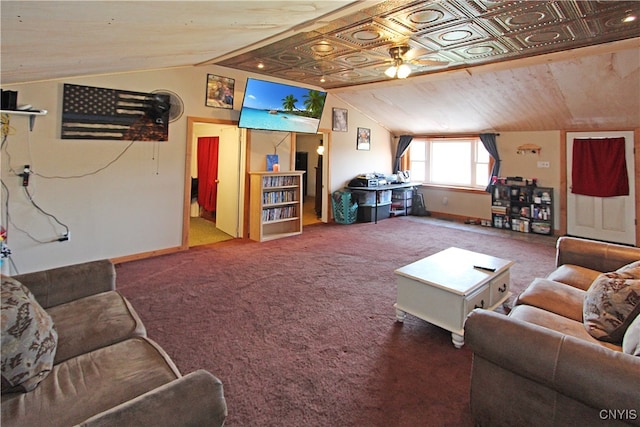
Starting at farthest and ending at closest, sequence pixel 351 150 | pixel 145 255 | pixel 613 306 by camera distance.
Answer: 1. pixel 351 150
2. pixel 145 255
3. pixel 613 306

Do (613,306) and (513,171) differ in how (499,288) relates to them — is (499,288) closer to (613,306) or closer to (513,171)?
(613,306)

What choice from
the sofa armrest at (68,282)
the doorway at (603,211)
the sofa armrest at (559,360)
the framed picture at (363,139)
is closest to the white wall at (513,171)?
the doorway at (603,211)

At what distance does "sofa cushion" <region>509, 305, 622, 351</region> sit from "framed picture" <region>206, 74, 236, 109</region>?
4822 mm

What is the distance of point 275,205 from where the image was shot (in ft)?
19.5

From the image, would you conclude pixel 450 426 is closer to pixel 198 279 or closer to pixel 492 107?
pixel 198 279

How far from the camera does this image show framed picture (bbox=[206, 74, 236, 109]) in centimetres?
516

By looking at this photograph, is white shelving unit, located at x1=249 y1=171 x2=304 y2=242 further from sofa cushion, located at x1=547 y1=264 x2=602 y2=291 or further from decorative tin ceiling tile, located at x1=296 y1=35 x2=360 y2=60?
sofa cushion, located at x1=547 y1=264 x2=602 y2=291

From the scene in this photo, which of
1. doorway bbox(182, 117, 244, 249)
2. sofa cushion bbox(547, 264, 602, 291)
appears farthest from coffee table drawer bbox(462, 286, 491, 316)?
doorway bbox(182, 117, 244, 249)

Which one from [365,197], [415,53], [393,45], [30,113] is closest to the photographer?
[30,113]

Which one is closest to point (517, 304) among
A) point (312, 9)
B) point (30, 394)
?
point (312, 9)

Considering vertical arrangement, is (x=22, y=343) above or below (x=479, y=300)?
above

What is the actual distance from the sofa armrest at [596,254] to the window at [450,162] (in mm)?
4770

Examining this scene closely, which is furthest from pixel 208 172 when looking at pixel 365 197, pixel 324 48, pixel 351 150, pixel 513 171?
pixel 513 171

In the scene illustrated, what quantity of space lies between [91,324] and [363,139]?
680 centimetres
